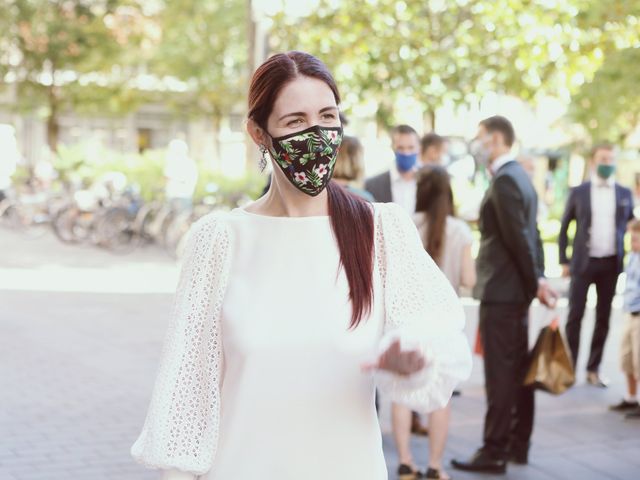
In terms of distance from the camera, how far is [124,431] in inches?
298

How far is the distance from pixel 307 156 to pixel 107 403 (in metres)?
6.05

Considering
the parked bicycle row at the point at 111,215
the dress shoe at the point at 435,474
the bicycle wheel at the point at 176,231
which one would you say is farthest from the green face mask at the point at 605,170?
the bicycle wheel at the point at 176,231

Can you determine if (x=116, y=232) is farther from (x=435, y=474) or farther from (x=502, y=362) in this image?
(x=435, y=474)

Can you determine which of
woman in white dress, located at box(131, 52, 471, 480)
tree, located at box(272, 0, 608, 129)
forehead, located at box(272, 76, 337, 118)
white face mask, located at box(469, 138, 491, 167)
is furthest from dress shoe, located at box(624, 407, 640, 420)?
tree, located at box(272, 0, 608, 129)

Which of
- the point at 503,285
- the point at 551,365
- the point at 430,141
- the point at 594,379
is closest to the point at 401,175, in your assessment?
the point at 430,141

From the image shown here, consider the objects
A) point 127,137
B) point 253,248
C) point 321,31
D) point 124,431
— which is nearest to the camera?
point 253,248

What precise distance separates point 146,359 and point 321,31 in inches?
360

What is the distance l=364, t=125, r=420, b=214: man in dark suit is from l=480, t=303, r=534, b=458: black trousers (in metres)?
1.40

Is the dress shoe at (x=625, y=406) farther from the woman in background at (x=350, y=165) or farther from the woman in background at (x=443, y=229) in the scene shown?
the woman in background at (x=350, y=165)

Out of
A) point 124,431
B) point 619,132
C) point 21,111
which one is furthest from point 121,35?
point 124,431

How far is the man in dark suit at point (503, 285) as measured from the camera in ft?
22.1

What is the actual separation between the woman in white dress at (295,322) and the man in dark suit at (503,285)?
13.4 ft

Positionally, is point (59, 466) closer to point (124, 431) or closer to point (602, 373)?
point (124, 431)

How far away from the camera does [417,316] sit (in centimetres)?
264
